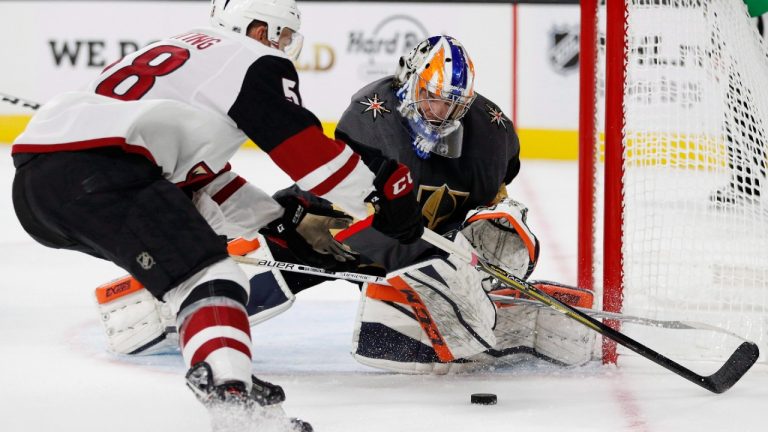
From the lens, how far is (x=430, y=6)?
654 cm

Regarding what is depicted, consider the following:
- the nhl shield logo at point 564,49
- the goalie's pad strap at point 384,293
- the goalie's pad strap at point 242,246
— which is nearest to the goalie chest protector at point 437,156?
the goalie's pad strap at point 384,293

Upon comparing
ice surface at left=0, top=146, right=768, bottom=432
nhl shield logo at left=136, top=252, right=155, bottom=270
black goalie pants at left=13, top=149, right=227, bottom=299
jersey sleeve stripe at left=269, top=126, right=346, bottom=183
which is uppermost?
jersey sleeve stripe at left=269, top=126, right=346, bottom=183

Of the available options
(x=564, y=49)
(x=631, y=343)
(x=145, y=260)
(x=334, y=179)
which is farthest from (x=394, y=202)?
(x=564, y=49)

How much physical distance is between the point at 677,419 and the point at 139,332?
135 centimetres

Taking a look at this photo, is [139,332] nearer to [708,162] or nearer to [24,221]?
[24,221]

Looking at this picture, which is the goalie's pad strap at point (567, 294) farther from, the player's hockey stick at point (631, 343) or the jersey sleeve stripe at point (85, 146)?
the jersey sleeve stripe at point (85, 146)

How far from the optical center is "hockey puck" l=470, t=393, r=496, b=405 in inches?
97.1

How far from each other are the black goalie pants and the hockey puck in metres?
0.73

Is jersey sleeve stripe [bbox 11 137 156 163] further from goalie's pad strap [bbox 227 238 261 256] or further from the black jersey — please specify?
goalie's pad strap [bbox 227 238 261 256]

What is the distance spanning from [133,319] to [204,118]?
95cm

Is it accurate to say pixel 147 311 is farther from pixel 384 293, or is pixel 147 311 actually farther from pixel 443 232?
pixel 443 232

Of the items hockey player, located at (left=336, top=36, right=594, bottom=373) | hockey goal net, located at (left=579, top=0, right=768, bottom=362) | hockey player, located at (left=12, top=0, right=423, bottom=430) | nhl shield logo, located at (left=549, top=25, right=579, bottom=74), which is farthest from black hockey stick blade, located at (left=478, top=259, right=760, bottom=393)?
nhl shield logo, located at (left=549, top=25, right=579, bottom=74)

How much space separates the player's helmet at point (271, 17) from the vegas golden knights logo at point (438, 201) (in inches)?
18.9

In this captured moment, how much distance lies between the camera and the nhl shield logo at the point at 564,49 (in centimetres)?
642
